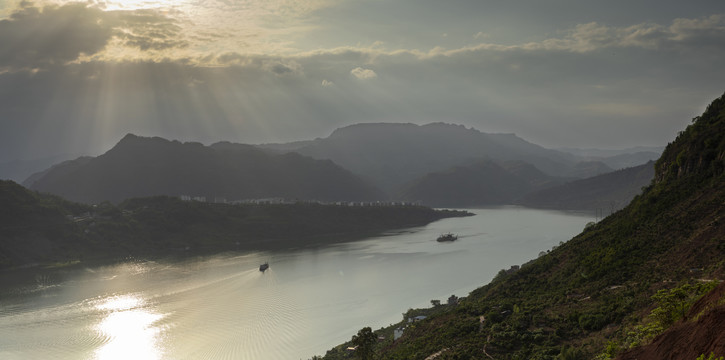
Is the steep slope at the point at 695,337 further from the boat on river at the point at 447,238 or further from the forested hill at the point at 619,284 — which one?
the boat on river at the point at 447,238

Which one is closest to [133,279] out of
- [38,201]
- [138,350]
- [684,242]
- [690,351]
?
[138,350]

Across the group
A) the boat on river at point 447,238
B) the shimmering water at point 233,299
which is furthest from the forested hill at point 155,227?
the boat on river at point 447,238

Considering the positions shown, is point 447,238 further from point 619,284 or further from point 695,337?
point 695,337

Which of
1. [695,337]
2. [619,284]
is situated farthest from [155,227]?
[695,337]

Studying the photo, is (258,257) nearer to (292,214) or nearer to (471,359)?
(292,214)

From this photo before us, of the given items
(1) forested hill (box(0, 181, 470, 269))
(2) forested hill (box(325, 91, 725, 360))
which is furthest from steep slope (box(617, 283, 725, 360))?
(1) forested hill (box(0, 181, 470, 269))

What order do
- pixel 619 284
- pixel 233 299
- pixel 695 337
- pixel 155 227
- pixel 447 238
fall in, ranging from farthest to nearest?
pixel 447 238 → pixel 155 227 → pixel 233 299 → pixel 619 284 → pixel 695 337
